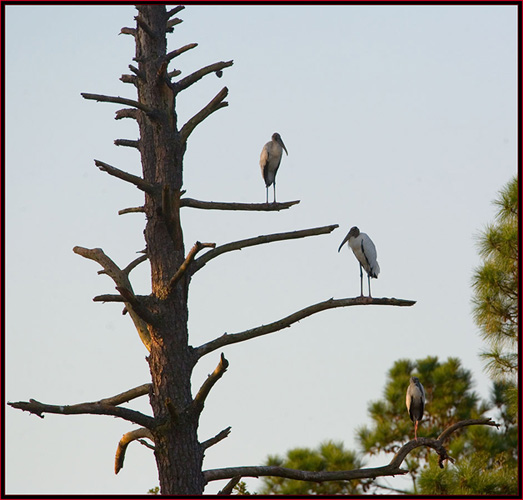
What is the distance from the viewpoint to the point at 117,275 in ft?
30.2

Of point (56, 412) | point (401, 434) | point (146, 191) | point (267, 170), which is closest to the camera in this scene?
point (56, 412)

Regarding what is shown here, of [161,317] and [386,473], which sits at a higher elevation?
[161,317]

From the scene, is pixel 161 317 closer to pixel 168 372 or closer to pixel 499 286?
pixel 168 372

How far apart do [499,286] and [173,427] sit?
8.25 metres

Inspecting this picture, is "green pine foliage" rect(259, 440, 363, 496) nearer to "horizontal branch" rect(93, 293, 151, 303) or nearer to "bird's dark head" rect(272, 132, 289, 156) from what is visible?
"bird's dark head" rect(272, 132, 289, 156)

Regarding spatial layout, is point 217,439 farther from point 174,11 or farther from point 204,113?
point 174,11

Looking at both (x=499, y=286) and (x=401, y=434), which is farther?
(x=401, y=434)

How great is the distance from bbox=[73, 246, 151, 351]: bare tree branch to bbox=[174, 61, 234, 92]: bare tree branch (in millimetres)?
1612

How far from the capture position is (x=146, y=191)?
9180mm

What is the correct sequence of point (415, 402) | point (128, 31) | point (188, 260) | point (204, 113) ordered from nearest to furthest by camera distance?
point (188, 260) → point (204, 113) → point (128, 31) → point (415, 402)

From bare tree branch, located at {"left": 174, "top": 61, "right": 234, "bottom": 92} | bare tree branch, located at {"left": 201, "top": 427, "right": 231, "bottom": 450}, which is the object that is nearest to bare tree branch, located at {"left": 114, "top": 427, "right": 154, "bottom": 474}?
bare tree branch, located at {"left": 201, "top": 427, "right": 231, "bottom": 450}

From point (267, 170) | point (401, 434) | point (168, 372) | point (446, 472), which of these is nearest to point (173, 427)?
point (168, 372)

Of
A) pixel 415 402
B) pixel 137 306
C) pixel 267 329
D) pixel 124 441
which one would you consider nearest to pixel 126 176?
pixel 137 306

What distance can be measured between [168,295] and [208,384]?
1170mm
